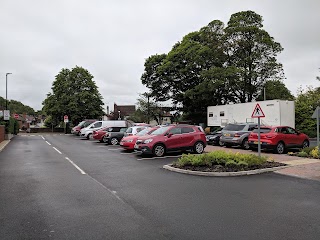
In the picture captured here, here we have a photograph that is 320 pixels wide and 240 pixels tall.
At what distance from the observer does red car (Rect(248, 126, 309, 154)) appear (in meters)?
17.3

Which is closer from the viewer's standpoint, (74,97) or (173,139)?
(173,139)

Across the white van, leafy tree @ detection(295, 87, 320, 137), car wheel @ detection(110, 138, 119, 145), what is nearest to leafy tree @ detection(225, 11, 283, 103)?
leafy tree @ detection(295, 87, 320, 137)

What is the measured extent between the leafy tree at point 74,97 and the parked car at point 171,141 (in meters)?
36.1

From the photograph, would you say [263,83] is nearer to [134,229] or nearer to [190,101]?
[190,101]

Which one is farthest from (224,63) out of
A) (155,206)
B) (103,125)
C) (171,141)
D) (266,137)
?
(155,206)

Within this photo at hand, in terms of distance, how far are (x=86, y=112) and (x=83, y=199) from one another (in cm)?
4561

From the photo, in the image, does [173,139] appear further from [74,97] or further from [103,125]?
[74,97]

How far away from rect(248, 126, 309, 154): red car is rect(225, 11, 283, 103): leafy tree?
18.0 m

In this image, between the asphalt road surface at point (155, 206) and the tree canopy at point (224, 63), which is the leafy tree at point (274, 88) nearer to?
the tree canopy at point (224, 63)

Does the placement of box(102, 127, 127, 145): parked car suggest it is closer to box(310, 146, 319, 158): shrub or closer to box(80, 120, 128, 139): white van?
box(80, 120, 128, 139): white van

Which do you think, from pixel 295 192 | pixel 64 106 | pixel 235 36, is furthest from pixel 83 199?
pixel 64 106

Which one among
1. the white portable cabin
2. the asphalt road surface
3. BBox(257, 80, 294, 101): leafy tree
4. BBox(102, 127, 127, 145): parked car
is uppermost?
BBox(257, 80, 294, 101): leafy tree

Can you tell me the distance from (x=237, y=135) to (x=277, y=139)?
119 inches

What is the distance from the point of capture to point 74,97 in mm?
50656
